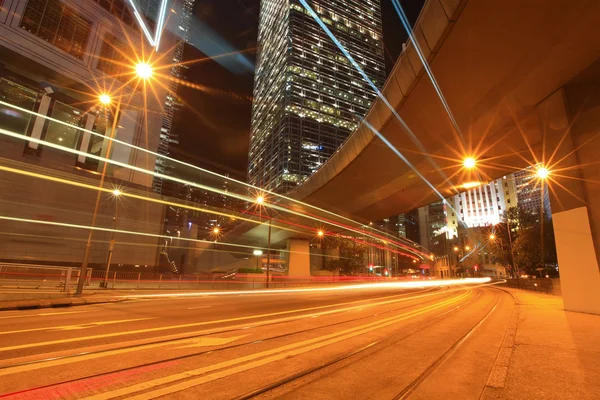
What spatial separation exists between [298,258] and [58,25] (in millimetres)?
41304

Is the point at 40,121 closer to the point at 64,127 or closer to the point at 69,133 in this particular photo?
the point at 64,127

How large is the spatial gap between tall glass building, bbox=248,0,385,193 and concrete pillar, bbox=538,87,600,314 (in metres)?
101

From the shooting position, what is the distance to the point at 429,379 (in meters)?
4.71

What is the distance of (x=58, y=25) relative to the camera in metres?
36.0

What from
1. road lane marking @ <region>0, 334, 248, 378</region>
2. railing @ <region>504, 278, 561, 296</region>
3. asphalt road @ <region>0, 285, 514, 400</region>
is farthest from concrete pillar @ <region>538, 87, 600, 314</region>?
railing @ <region>504, 278, 561, 296</region>

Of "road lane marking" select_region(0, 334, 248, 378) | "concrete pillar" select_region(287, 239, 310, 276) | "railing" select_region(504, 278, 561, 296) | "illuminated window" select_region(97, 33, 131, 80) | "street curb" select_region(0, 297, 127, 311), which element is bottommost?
"street curb" select_region(0, 297, 127, 311)

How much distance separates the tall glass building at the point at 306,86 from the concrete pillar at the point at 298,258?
6885cm

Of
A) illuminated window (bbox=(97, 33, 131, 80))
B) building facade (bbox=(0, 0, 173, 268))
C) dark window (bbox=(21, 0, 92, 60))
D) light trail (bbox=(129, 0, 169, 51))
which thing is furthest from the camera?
light trail (bbox=(129, 0, 169, 51))

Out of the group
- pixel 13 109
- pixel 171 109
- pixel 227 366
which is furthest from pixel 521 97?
pixel 171 109

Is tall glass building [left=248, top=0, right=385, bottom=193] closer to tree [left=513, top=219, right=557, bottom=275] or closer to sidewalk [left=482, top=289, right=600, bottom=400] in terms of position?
tree [left=513, top=219, right=557, bottom=275]

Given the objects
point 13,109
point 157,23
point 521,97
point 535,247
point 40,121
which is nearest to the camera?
point 521,97

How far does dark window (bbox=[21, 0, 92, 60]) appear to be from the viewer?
33906 mm

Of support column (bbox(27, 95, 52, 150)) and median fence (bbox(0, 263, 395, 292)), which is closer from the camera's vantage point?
median fence (bbox(0, 263, 395, 292))

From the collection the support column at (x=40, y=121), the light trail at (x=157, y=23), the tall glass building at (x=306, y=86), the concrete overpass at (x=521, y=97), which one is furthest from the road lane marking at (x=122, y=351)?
the tall glass building at (x=306, y=86)
